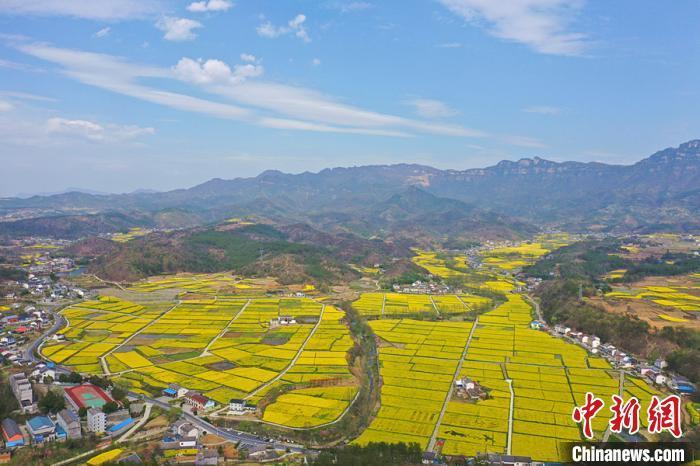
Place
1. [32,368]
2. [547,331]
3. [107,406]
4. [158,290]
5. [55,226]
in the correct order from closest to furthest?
[107,406]
[32,368]
[547,331]
[158,290]
[55,226]

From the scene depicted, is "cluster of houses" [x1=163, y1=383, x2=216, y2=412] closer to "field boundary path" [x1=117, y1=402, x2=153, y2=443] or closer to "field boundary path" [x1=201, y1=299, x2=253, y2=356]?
"field boundary path" [x1=117, y1=402, x2=153, y2=443]

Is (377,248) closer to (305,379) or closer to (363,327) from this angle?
(363,327)

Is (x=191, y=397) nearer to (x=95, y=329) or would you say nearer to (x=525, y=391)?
(x=525, y=391)

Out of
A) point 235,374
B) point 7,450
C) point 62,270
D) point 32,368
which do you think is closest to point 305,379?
point 235,374

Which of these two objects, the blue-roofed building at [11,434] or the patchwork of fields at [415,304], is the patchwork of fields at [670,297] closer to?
the patchwork of fields at [415,304]

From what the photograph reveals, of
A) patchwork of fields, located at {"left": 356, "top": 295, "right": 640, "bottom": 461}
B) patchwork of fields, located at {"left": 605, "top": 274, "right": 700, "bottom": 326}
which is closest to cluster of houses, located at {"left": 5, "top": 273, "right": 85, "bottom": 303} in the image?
patchwork of fields, located at {"left": 356, "top": 295, "right": 640, "bottom": 461}

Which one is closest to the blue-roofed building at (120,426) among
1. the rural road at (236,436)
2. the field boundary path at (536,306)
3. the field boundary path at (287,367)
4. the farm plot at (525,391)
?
the rural road at (236,436)

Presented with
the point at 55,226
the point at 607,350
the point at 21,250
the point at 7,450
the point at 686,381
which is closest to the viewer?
the point at 7,450
